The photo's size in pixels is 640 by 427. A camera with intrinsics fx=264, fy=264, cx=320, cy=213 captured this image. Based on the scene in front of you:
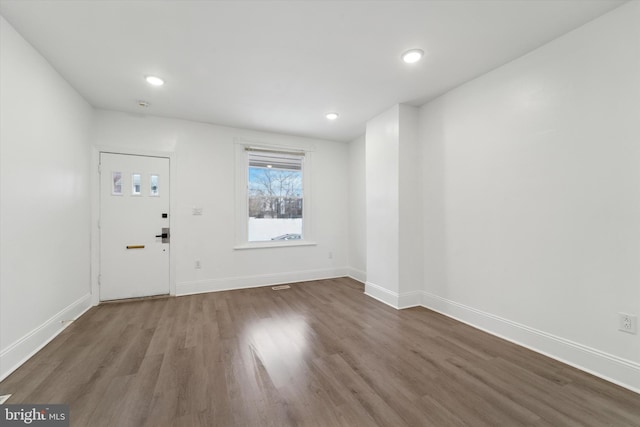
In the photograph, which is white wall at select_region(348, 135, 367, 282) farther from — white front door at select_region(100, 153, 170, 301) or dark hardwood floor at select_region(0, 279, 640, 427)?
white front door at select_region(100, 153, 170, 301)

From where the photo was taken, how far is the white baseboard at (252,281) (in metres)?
4.02

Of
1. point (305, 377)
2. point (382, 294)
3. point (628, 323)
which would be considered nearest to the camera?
point (628, 323)

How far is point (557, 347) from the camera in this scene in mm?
2176

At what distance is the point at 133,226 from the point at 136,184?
23.6 inches

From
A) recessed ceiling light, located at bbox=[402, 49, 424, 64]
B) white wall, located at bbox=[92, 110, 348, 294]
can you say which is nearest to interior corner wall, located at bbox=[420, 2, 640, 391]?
recessed ceiling light, located at bbox=[402, 49, 424, 64]

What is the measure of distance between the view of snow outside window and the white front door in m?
1.31

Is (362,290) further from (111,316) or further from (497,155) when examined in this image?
(111,316)

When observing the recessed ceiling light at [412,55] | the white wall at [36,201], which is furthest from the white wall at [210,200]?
the recessed ceiling light at [412,55]

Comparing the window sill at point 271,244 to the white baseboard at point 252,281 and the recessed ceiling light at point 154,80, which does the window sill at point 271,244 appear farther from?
the recessed ceiling light at point 154,80

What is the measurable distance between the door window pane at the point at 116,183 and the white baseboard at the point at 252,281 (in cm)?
156

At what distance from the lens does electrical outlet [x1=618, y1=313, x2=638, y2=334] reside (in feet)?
5.93

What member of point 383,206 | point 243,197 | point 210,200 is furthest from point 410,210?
Answer: point 210,200

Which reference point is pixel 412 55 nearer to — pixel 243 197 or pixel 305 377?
pixel 305 377

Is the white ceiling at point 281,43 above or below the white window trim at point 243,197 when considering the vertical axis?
above
